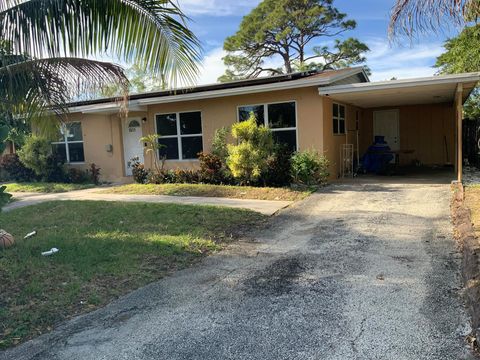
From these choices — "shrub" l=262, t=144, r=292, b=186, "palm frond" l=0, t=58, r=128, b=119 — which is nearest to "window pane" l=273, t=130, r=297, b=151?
"shrub" l=262, t=144, r=292, b=186

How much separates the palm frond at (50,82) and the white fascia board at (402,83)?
6806 mm

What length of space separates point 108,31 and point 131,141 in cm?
1063

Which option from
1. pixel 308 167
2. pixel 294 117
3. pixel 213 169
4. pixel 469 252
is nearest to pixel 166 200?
pixel 213 169

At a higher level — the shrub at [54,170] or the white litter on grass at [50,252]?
the shrub at [54,170]

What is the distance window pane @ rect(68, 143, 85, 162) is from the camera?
53.2ft

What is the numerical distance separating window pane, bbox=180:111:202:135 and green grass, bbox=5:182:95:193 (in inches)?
152

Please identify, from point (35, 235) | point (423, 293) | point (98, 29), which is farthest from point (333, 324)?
point (35, 235)

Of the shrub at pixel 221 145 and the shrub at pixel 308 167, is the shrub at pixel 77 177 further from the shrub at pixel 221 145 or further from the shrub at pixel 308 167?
the shrub at pixel 308 167

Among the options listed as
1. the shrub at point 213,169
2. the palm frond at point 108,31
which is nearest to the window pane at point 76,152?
the shrub at point 213,169

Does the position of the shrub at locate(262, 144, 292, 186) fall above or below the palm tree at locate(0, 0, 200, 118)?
below

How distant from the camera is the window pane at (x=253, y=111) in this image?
41.2 feet

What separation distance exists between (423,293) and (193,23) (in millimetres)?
4112

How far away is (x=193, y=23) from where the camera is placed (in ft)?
17.4

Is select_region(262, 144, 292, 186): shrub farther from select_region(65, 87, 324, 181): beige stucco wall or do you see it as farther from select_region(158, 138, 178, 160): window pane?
select_region(158, 138, 178, 160): window pane
